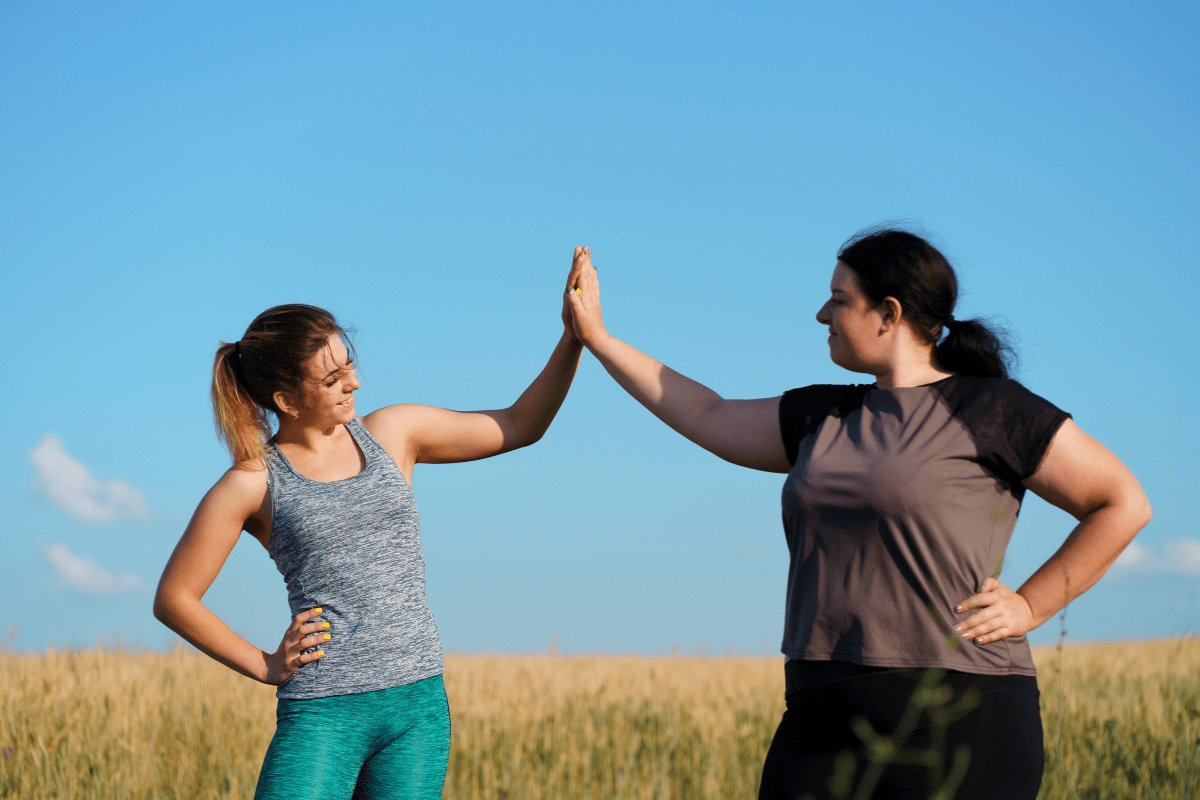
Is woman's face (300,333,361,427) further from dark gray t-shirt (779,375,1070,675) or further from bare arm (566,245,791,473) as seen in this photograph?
dark gray t-shirt (779,375,1070,675)

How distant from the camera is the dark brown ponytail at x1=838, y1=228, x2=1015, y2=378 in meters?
→ 2.51

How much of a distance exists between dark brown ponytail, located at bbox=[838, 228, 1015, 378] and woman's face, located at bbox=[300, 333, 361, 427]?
4.88 ft

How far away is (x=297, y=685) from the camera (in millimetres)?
2504

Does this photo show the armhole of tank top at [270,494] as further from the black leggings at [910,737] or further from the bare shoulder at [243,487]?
the black leggings at [910,737]

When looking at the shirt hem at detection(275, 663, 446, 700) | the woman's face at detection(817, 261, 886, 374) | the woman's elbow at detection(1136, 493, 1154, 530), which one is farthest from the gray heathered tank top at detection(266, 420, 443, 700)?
the woman's elbow at detection(1136, 493, 1154, 530)

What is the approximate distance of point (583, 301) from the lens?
3.23 metres

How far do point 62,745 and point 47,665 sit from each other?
6.06ft

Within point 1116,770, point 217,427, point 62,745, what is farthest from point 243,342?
point 1116,770

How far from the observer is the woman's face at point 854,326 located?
253 centimetres

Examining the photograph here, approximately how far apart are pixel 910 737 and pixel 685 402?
1202mm

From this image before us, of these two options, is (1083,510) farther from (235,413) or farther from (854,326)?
(235,413)

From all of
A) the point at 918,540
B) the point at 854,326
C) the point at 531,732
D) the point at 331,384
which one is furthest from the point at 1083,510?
the point at 531,732

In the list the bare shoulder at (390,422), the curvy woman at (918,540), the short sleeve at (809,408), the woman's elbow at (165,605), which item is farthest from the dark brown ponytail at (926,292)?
the woman's elbow at (165,605)

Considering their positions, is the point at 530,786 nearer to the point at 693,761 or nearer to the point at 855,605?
the point at 693,761
